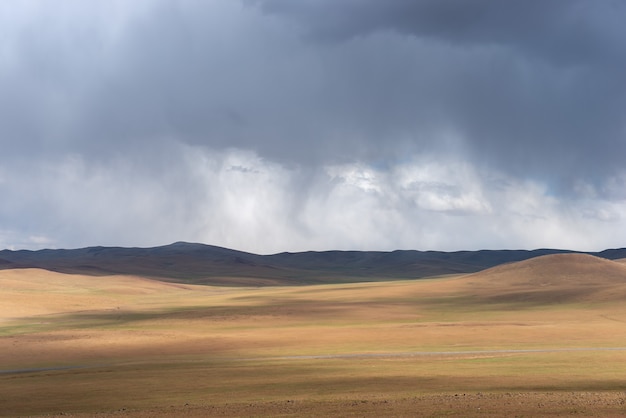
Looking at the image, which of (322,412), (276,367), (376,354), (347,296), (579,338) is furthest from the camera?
(347,296)

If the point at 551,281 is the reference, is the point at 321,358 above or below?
below

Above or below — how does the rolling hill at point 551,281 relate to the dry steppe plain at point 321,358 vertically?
above

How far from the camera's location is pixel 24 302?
355 feet

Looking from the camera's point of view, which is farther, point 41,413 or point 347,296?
point 347,296

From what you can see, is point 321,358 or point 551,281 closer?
point 321,358

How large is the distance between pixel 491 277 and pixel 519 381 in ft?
408

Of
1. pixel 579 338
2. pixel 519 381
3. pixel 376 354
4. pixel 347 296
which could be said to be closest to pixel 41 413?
pixel 519 381

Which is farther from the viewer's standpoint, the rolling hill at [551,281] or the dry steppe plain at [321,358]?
Result: the rolling hill at [551,281]

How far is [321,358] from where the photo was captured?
157ft

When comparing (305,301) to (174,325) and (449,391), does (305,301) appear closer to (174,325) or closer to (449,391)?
(174,325)

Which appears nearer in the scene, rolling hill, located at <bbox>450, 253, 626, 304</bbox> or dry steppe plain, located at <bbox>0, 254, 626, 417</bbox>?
dry steppe plain, located at <bbox>0, 254, 626, 417</bbox>

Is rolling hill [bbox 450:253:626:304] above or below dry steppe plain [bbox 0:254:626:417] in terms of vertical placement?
above

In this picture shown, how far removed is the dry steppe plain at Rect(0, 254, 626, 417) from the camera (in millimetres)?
29422

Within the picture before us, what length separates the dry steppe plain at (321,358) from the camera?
29.4m
